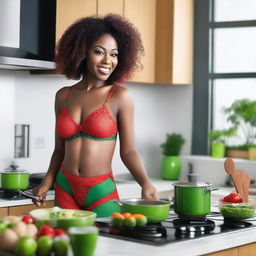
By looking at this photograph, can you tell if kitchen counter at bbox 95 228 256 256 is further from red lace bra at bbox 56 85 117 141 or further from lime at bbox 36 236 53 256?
red lace bra at bbox 56 85 117 141

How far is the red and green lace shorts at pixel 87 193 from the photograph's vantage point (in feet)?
9.35

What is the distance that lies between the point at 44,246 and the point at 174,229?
636 mm

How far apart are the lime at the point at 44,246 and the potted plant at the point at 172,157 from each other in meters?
3.34

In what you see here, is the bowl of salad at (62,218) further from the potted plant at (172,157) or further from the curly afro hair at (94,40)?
the potted plant at (172,157)

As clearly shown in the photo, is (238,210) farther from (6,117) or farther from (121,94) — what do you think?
(6,117)

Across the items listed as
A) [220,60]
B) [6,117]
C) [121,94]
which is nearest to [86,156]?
[121,94]

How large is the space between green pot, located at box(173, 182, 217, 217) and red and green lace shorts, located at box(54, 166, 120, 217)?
46 cm

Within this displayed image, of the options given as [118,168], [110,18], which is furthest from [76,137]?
[118,168]

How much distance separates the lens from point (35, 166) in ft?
14.7

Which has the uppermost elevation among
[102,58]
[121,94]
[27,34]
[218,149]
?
[27,34]

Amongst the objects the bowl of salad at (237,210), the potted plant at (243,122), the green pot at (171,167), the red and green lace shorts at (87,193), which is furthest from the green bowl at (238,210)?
the green pot at (171,167)

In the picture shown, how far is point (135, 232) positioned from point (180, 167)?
9.82ft

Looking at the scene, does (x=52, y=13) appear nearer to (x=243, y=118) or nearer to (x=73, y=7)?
(x=73, y=7)

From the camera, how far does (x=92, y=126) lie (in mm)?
2830
